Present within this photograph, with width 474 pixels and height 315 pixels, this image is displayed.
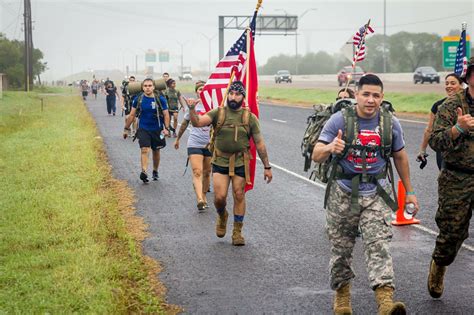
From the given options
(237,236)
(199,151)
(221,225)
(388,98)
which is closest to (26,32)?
(388,98)

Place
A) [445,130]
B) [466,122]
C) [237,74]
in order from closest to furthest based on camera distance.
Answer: [466,122] < [445,130] < [237,74]

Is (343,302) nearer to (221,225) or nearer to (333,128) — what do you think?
(333,128)

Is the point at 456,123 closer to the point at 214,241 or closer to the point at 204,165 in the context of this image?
the point at 214,241

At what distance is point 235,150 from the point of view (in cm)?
911

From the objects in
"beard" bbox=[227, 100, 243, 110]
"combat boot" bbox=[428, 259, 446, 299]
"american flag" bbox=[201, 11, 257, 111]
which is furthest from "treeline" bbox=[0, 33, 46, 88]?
"combat boot" bbox=[428, 259, 446, 299]

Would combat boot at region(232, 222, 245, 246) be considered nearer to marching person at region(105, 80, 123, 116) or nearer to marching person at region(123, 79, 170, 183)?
marching person at region(123, 79, 170, 183)

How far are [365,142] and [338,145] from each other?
1.23ft

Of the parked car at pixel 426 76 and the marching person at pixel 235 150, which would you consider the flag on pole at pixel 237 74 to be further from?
the parked car at pixel 426 76

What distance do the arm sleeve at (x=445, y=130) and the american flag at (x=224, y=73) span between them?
4500 millimetres

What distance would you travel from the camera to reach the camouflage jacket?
6465 millimetres

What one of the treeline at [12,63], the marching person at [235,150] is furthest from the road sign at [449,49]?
the treeline at [12,63]

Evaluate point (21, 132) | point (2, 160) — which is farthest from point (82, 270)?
point (21, 132)

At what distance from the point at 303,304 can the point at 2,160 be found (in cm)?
1315

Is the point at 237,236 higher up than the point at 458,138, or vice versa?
the point at 458,138
